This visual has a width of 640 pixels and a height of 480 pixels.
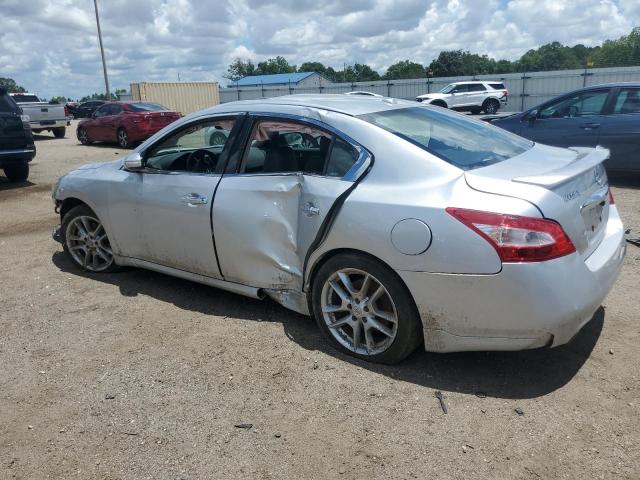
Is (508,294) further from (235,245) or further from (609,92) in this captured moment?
(609,92)

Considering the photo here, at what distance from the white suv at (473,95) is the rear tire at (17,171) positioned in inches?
882

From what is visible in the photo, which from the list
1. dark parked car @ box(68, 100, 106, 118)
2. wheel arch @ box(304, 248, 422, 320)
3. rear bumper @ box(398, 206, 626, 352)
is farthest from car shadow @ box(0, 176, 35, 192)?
dark parked car @ box(68, 100, 106, 118)

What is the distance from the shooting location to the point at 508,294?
2.77m

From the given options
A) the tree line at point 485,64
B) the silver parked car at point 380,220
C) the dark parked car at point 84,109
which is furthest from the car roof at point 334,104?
the tree line at point 485,64

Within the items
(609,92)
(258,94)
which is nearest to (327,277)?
(609,92)

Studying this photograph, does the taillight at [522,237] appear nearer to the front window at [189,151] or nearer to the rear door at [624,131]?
the front window at [189,151]

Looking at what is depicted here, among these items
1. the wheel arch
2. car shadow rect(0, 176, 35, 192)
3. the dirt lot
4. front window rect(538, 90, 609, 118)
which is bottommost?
the dirt lot

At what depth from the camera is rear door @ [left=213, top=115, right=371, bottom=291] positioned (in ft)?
11.2

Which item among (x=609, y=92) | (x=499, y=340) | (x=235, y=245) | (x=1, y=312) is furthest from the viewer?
(x=609, y=92)

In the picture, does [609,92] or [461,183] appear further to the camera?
[609,92]

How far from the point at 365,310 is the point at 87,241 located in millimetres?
2976

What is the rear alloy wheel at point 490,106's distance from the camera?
29689mm

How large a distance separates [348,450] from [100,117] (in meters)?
18.0

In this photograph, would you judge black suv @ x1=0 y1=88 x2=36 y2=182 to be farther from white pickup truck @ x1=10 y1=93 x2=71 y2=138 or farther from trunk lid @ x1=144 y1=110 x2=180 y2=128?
white pickup truck @ x1=10 y1=93 x2=71 y2=138
